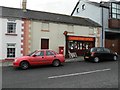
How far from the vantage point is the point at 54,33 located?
23.1 meters

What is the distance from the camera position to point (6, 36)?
19984 mm

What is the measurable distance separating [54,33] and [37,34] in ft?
7.77

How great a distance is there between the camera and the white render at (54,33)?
2162cm

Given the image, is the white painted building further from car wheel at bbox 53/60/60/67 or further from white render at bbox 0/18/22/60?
car wheel at bbox 53/60/60/67

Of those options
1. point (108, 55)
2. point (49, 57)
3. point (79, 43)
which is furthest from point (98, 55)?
point (79, 43)

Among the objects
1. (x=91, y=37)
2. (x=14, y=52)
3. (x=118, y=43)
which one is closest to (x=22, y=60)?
(x=14, y=52)

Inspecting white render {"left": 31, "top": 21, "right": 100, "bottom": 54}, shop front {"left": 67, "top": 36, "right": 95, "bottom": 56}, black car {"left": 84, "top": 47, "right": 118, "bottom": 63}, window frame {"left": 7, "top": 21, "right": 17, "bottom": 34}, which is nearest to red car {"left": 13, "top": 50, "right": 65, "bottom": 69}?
black car {"left": 84, "top": 47, "right": 118, "bottom": 63}

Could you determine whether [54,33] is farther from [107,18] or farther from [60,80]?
[60,80]

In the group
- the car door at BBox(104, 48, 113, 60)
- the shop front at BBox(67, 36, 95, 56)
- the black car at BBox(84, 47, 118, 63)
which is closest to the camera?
the black car at BBox(84, 47, 118, 63)

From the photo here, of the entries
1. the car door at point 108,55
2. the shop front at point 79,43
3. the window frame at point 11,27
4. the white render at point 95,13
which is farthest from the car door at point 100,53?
the white render at point 95,13

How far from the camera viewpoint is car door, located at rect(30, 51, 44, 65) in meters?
14.9

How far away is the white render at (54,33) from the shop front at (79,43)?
59 centimetres

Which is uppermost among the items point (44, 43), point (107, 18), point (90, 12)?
point (90, 12)

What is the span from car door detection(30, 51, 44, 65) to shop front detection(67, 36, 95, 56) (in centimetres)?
948
